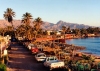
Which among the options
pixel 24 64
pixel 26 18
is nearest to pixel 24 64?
pixel 24 64

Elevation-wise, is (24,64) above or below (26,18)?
below

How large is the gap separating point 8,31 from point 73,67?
Answer: 330ft

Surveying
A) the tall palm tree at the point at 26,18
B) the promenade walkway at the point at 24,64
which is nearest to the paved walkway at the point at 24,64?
the promenade walkway at the point at 24,64

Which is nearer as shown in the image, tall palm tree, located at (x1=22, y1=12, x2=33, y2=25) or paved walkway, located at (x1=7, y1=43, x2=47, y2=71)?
paved walkway, located at (x1=7, y1=43, x2=47, y2=71)

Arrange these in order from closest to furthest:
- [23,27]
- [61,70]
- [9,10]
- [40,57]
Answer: [61,70], [40,57], [23,27], [9,10]

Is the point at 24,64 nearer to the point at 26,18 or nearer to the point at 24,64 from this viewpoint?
the point at 24,64

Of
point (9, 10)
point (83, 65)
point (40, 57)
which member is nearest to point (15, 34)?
point (9, 10)

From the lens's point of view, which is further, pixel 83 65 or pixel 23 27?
pixel 23 27

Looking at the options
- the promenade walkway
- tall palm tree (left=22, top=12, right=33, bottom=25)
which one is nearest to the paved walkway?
the promenade walkway

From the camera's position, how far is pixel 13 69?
2802 centimetres

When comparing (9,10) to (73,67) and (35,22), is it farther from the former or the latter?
(73,67)

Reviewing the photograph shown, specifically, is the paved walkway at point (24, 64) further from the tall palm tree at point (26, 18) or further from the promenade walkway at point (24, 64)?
the tall palm tree at point (26, 18)

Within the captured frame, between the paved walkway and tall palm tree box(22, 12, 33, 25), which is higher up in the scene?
tall palm tree box(22, 12, 33, 25)

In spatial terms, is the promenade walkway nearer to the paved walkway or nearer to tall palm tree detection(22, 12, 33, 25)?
the paved walkway
